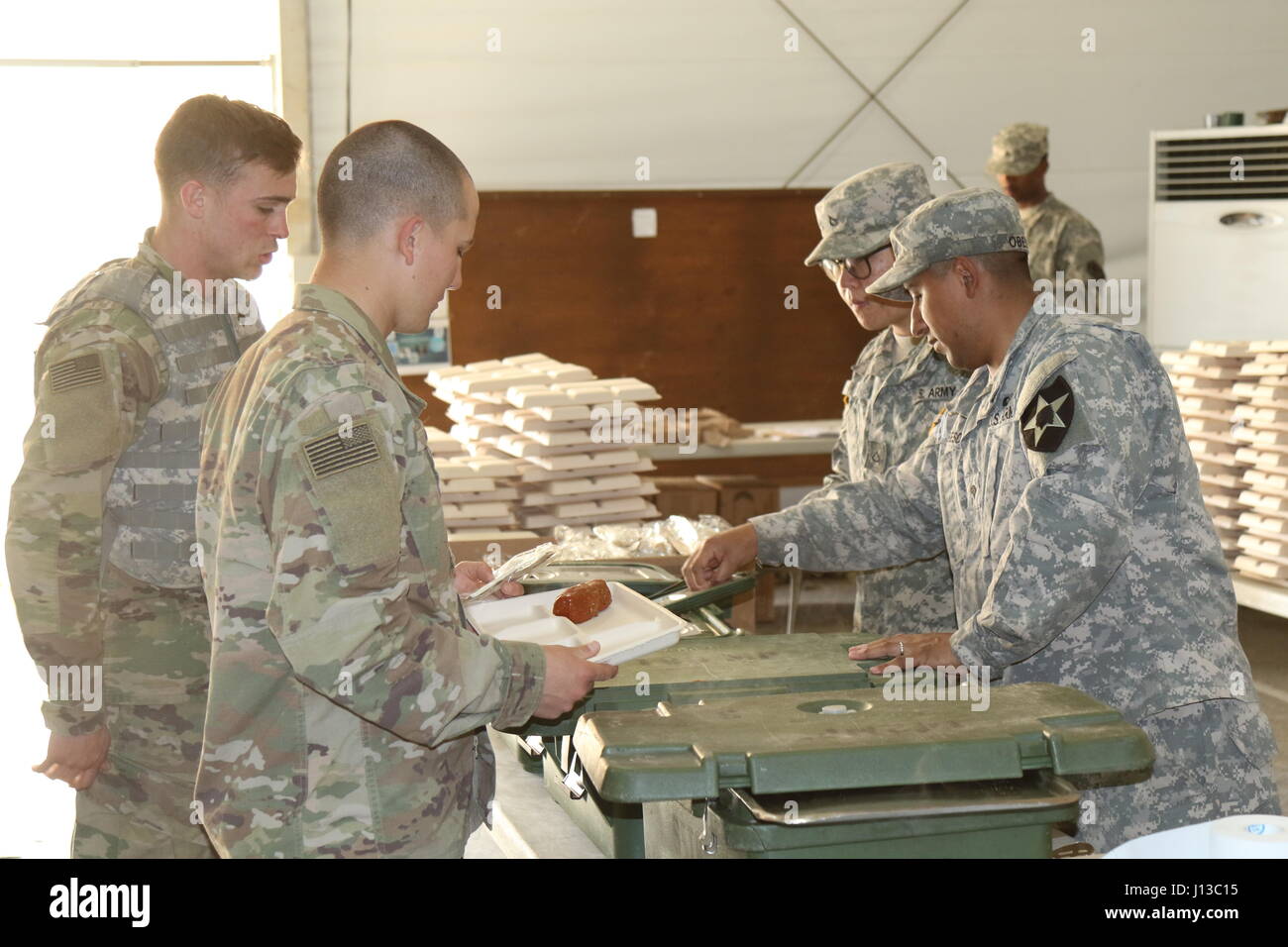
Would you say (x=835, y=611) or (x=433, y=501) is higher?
(x=433, y=501)

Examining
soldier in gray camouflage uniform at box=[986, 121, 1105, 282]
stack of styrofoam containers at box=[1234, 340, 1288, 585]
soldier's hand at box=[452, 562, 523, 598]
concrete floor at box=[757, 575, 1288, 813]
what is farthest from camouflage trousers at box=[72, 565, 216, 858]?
soldier in gray camouflage uniform at box=[986, 121, 1105, 282]

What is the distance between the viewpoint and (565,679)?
2.00 m

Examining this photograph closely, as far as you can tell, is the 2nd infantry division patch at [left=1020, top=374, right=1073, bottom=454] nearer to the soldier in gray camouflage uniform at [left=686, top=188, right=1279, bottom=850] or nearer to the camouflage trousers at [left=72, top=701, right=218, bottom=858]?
the soldier in gray camouflage uniform at [left=686, top=188, right=1279, bottom=850]

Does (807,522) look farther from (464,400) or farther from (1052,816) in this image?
(464,400)

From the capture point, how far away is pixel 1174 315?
6922mm

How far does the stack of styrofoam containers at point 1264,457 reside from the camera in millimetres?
5324

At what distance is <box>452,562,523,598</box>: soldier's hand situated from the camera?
2.70 metres

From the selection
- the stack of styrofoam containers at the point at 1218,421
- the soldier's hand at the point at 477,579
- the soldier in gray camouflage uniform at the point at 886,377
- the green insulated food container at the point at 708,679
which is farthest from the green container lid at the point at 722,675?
the stack of styrofoam containers at the point at 1218,421

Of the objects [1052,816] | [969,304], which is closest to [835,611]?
[969,304]

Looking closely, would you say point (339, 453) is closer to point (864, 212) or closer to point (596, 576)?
point (596, 576)

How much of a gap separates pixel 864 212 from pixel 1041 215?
167 inches

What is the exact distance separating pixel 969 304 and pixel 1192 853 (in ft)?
4.04

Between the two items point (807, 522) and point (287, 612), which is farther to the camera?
point (807, 522)

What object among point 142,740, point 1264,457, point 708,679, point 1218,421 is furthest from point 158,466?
point 1218,421
